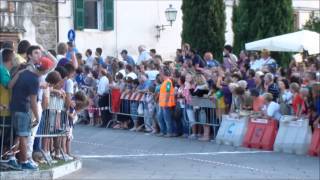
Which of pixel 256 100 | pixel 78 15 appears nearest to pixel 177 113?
pixel 256 100

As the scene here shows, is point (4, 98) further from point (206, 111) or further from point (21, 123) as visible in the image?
point (206, 111)

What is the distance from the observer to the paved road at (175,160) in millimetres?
14633

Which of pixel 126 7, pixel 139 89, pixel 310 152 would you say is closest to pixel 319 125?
pixel 310 152

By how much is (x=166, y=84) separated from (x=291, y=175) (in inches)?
267

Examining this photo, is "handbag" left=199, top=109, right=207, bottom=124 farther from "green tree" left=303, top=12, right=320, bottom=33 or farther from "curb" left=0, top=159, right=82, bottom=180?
"green tree" left=303, top=12, right=320, bottom=33

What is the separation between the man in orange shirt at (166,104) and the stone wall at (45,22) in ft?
44.2

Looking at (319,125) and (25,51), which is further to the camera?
(319,125)

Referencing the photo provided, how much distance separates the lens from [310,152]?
708 inches

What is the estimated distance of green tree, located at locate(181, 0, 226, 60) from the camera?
3173 cm

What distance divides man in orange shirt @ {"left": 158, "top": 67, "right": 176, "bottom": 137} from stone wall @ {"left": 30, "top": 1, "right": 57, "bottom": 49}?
1347 centimetres

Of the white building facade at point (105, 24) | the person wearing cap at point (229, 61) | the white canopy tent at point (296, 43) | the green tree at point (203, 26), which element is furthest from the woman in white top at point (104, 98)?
the white building facade at point (105, 24)

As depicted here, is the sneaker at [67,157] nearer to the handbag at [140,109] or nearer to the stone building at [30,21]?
the handbag at [140,109]

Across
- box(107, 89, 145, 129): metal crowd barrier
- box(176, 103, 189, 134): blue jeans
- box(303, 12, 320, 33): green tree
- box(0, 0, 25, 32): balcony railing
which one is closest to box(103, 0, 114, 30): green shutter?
box(0, 0, 25, 32): balcony railing

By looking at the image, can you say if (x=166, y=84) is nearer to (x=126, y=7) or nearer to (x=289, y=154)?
(x=289, y=154)
